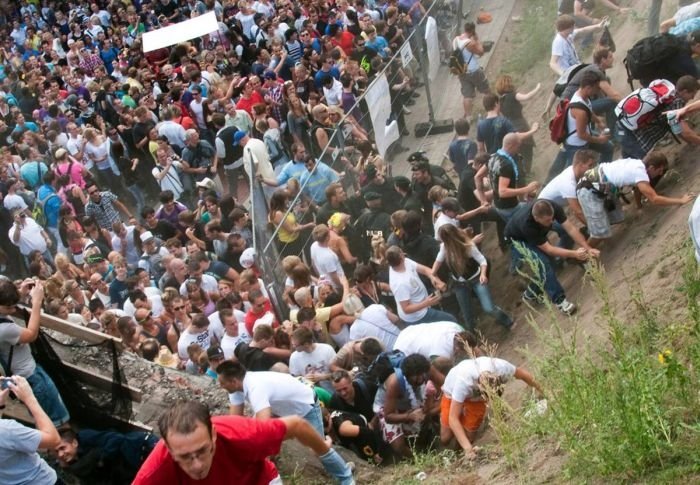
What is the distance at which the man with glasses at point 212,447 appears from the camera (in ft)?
14.0

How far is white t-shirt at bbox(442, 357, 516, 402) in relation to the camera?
21.7 ft

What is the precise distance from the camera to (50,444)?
18.7 feet

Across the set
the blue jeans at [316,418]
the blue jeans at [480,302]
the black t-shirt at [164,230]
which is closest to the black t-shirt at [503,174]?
the blue jeans at [480,302]

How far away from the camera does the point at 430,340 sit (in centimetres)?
773

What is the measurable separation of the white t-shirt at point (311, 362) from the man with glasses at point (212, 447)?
9.32 feet

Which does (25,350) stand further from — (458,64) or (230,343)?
(458,64)

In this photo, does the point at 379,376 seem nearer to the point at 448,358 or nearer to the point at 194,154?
the point at 448,358

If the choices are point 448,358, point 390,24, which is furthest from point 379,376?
point 390,24

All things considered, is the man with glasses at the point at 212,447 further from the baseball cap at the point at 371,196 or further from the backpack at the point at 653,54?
the backpack at the point at 653,54

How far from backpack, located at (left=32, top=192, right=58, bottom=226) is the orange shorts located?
8.63 metres

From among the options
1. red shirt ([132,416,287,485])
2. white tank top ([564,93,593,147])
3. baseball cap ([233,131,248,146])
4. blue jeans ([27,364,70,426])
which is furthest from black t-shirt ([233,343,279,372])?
baseball cap ([233,131,248,146])

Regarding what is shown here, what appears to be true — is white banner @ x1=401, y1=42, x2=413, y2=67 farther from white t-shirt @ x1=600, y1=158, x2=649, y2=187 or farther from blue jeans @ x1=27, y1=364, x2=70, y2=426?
blue jeans @ x1=27, y1=364, x2=70, y2=426

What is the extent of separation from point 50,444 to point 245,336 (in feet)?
11.1

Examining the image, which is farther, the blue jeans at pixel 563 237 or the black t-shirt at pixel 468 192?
the black t-shirt at pixel 468 192
